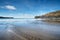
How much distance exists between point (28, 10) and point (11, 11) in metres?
0.84

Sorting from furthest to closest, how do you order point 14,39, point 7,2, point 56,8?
1. point 56,8
2. point 7,2
3. point 14,39

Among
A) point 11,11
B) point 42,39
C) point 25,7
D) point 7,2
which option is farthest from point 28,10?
point 42,39

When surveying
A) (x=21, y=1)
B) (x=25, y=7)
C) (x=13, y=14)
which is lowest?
(x=13, y=14)

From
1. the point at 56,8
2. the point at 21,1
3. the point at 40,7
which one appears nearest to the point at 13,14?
the point at 21,1

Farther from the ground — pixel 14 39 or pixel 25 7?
pixel 25 7

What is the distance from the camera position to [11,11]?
3.92 m

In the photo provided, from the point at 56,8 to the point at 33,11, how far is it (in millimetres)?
1330

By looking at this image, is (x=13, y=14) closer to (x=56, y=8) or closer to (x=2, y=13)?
(x=2, y=13)

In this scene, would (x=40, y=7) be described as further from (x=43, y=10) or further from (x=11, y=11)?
(x=11, y=11)

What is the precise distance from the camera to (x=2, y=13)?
147 inches

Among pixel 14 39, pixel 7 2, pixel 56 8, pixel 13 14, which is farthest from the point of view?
pixel 56 8

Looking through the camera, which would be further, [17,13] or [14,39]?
[17,13]

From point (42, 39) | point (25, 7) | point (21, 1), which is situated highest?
point (21, 1)

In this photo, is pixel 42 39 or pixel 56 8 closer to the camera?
pixel 42 39
